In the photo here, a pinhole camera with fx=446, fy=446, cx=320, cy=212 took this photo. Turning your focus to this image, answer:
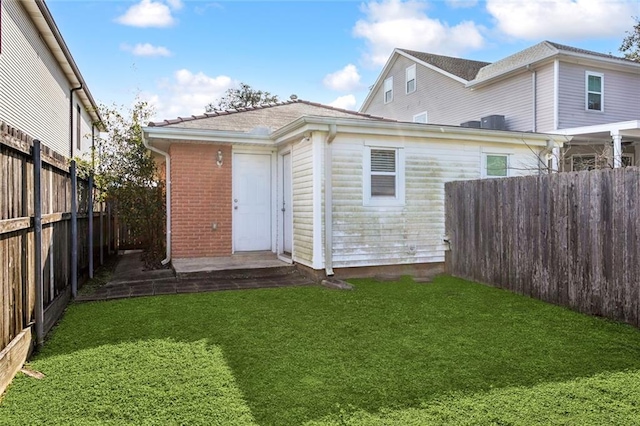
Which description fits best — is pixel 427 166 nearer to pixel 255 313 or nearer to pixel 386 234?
pixel 386 234

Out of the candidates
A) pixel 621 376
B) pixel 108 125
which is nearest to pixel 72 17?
pixel 108 125

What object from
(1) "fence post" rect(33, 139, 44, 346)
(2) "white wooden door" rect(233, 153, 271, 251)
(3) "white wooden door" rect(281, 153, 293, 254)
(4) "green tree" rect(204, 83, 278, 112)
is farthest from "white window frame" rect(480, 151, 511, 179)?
(4) "green tree" rect(204, 83, 278, 112)

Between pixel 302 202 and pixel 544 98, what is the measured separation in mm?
10741

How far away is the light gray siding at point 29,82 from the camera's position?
348 inches

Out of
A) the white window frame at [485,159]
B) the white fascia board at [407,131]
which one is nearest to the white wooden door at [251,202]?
the white fascia board at [407,131]

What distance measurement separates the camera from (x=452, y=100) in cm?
1862

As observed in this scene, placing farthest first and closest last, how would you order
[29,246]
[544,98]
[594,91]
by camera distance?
[594,91] < [544,98] < [29,246]

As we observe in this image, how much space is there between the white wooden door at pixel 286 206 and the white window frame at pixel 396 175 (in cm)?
183

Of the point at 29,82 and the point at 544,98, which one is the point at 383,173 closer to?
the point at 29,82

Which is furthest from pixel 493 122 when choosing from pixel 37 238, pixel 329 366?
pixel 37 238

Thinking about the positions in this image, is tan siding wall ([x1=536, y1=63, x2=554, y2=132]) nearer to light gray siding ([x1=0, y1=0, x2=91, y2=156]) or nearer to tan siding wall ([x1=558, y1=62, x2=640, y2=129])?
tan siding wall ([x1=558, y1=62, x2=640, y2=129])

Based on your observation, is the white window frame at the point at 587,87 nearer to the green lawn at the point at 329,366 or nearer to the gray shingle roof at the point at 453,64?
the gray shingle roof at the point at 453,64

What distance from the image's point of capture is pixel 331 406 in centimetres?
315

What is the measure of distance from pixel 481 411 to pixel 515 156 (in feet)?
24.9
